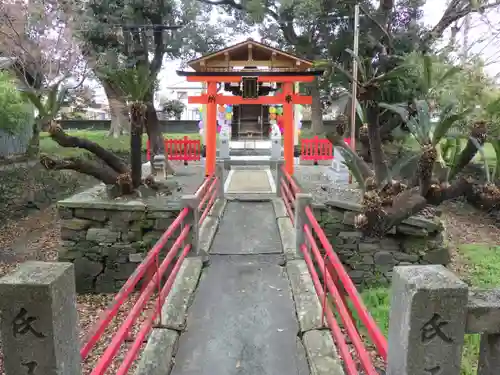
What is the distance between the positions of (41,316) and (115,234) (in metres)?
6.97

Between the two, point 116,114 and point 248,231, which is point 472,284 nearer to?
point 248,231

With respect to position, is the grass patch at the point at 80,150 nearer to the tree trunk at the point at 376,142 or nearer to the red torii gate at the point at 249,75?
the red torii gate at the point at 249,75

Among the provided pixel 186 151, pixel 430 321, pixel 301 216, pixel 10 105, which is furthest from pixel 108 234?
pixel 186 151

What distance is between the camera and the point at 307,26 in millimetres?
20875

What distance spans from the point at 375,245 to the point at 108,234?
19.2ft

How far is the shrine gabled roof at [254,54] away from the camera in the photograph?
37.8 feet

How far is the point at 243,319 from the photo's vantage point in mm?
4812

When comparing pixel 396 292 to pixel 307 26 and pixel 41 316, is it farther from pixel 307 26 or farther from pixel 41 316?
pixel 307 26

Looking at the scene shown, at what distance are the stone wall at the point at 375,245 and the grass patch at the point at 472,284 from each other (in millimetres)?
465

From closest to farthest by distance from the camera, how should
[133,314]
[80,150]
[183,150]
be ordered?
1. [133,314]
2. [183,150]
3. [80,150]

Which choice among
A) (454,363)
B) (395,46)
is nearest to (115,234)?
(454,363)

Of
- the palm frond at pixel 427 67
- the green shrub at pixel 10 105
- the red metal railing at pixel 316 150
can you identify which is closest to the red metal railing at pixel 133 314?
the palm frond at pixel 427 67

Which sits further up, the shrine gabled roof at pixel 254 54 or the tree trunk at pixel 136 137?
the shrine gabled roof at pixel 254 54

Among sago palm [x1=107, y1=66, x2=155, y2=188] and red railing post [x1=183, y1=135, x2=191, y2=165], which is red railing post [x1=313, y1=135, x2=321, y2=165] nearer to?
red railing post [x1=183, y1=135, x2=191, y2=165]
